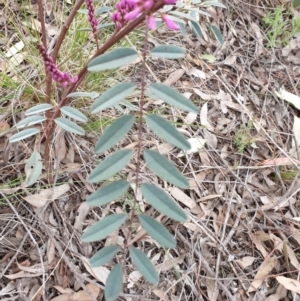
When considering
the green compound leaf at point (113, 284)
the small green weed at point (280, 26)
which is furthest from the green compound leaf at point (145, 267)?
the small green weed at point (280, 26)

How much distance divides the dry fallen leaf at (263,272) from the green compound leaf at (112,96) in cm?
79

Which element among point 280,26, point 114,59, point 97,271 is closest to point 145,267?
point 114,59

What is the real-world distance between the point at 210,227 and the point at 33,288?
0.50m

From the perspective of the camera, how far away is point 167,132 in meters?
0.61

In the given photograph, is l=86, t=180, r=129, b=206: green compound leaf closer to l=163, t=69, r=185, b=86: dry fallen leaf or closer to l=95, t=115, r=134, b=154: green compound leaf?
l=95, t=115, r=134, b=154: green compound leaf

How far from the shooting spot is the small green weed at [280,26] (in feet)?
5.78

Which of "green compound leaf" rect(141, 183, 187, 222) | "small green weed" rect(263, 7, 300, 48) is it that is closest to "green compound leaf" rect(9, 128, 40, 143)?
"green compound leaf" rect(141, 183, 187, 222)

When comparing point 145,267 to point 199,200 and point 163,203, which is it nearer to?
point 163,203

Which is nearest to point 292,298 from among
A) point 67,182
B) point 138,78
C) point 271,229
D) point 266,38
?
point 271,229

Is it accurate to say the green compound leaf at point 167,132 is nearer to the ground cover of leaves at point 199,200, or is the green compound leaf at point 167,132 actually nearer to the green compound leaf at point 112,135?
the green compound leaf at point 112,135

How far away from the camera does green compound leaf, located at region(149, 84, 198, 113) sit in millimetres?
603

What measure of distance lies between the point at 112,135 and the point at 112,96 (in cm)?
5

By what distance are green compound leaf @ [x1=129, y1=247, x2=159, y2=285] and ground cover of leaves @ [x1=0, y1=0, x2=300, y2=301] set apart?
18cm

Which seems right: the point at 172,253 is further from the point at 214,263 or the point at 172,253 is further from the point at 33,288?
the point at 33,288
